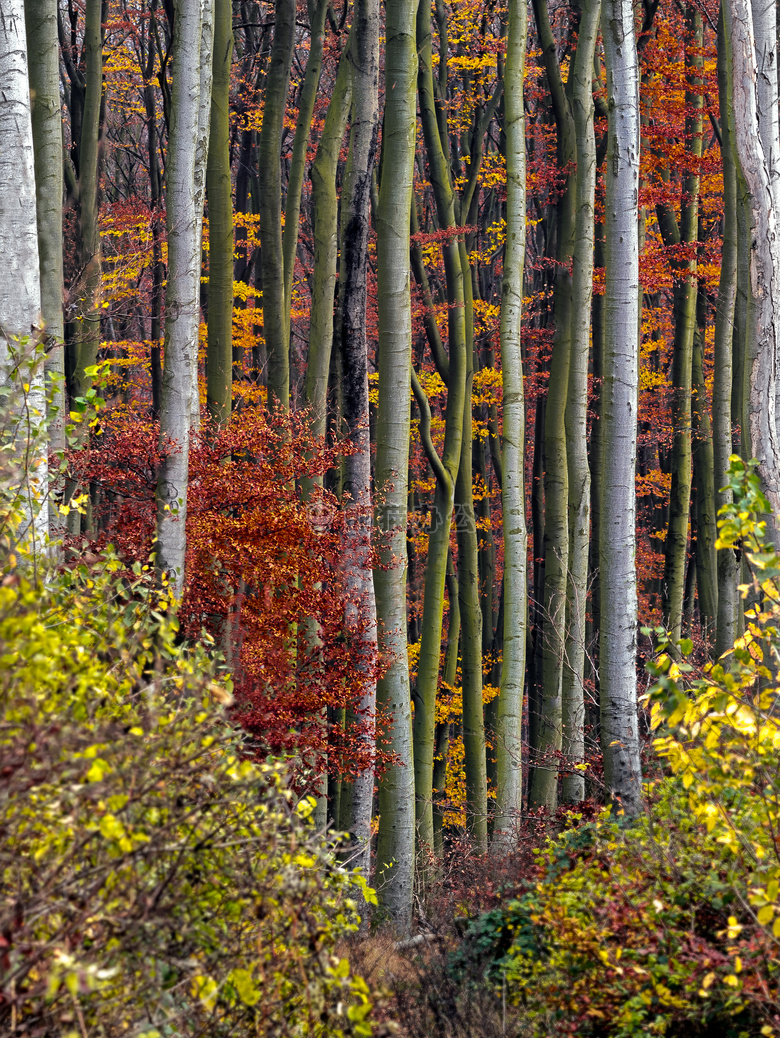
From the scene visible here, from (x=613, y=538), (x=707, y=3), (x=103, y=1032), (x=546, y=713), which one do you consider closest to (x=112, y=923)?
(x=103, y=1032)

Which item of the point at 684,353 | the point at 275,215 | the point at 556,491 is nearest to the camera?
the point at 275,215

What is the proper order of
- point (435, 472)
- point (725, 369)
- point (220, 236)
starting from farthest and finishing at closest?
point (725, 369), point (435, 472), point (220, 236)

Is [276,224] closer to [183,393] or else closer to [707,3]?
[183,393]

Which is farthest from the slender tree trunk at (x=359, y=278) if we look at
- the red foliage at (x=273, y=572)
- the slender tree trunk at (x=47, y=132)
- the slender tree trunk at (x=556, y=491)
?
the slender tree trunk at (x=556, y=491)

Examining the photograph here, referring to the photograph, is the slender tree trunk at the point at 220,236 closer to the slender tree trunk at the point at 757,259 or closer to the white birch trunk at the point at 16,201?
the white birch trunk at the point at 16,201

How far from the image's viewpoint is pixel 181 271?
931 cm

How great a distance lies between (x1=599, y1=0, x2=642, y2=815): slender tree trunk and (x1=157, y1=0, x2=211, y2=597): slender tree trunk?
3.74 metres

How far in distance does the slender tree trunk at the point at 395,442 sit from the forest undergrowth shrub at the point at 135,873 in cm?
639

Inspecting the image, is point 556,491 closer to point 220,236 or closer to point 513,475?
point 513,475

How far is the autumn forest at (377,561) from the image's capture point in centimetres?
300

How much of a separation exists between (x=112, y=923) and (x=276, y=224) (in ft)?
37.1

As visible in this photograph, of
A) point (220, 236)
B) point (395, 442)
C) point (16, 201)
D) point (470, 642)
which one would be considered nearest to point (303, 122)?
point (220, 236)

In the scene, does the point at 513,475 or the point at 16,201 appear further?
the point at 513,475

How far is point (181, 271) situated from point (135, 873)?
292 inches
